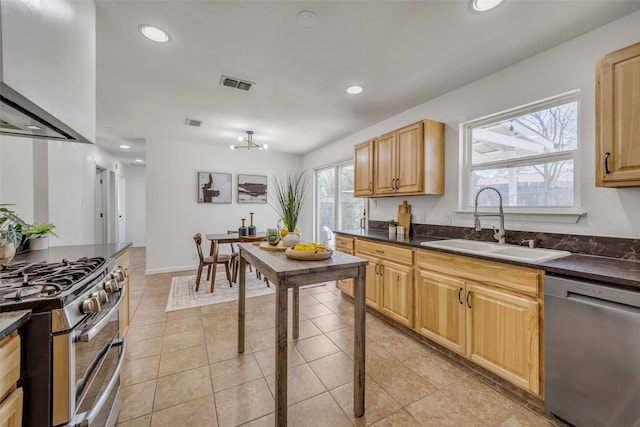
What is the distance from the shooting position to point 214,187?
17.2 feet

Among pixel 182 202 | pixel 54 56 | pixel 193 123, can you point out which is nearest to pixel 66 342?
pixel 54 56

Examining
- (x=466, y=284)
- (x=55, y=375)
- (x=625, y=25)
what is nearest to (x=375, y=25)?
(x=625, y=25)

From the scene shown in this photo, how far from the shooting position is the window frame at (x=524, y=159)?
6.29 ft

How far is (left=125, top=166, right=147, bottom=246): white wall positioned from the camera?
7617 mm

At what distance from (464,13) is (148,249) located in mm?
5435

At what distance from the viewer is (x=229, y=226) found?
17.9 feet

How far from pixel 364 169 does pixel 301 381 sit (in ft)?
8.55

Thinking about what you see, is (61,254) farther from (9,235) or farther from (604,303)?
(604,303)

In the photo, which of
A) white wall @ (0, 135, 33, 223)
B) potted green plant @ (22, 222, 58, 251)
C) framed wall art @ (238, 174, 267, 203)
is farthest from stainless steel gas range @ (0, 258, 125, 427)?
framed wall art @ (238, 174, 267, 203)

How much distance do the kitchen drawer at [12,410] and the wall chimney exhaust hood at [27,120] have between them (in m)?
1.04

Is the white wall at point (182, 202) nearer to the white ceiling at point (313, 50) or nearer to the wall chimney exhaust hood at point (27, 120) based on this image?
the white ceiling at point (313, 50)

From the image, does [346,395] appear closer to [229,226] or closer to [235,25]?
[235,25]

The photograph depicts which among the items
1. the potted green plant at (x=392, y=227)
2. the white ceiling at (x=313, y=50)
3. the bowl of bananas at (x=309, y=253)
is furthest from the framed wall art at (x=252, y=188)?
the bowl of bananas at (x=309, y=253)

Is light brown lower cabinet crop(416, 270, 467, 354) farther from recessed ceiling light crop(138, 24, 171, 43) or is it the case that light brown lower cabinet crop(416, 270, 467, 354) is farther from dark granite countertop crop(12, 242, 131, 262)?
recessed ceiling light crop(138, 24, 171, 43)
